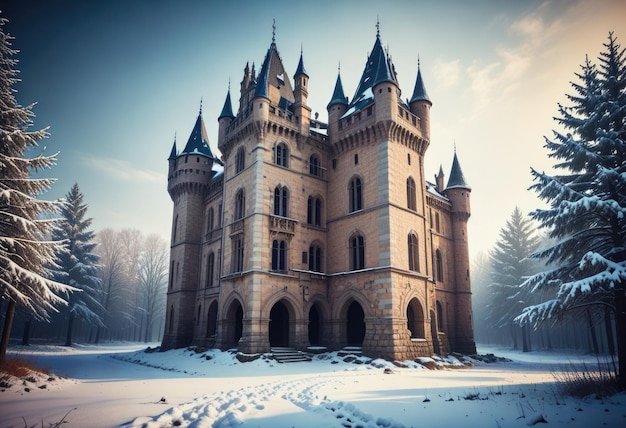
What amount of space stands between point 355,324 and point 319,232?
7522mm

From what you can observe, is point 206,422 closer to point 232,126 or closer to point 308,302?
point 308,302

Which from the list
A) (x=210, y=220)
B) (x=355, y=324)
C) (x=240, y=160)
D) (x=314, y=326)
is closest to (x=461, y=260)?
(x=355, y=324)

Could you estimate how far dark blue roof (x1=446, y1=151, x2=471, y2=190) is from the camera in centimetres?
3872

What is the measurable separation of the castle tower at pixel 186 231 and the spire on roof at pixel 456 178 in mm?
23480

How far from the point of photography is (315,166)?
102 feet

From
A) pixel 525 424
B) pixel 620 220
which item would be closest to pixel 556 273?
pixel 620 220

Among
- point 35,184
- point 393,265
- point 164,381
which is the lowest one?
point 164,381

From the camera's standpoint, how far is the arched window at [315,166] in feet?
101

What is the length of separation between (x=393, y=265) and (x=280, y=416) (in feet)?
55.5

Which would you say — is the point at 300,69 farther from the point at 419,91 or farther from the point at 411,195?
the point at 411,195

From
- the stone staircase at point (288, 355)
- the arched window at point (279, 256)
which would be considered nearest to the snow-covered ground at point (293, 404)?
the stone staircase at point (288, 355)

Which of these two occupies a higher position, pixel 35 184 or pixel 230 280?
pixel 35 184

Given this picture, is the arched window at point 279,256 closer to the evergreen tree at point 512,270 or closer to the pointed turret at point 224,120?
the pointed turret at point 224,120

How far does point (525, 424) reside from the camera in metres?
8.34
